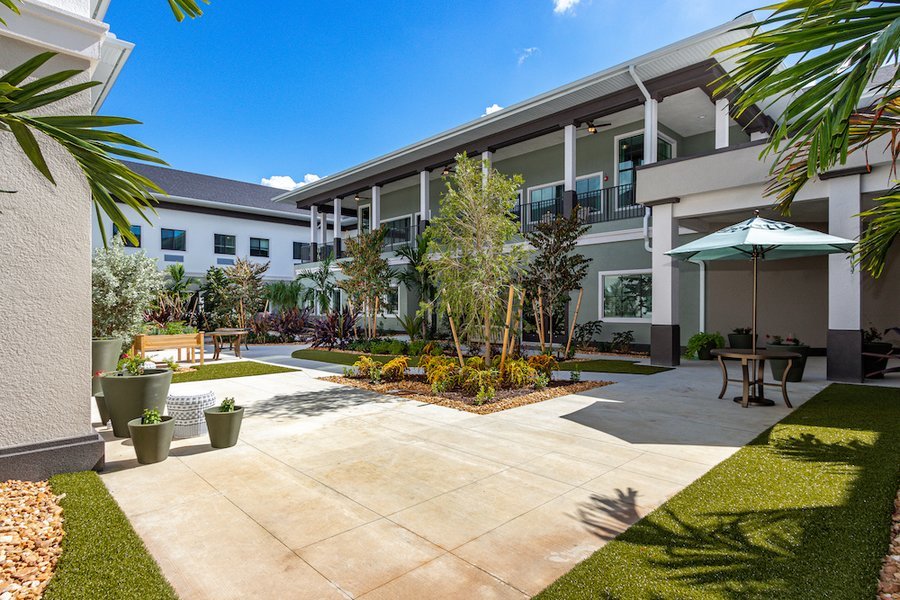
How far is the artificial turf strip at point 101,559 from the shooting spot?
8.03 ft

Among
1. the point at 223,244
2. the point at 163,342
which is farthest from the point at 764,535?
the point at 223,244

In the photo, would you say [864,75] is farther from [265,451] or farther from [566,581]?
[265,451]

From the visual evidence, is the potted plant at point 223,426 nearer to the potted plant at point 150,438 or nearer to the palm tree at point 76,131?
the potted plant at point 150,438

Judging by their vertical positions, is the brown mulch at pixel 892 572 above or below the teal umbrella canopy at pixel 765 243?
below

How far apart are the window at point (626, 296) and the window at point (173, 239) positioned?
23218 mm

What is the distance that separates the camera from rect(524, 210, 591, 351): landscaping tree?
11883 millimetres

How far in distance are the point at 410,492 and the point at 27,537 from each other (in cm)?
249

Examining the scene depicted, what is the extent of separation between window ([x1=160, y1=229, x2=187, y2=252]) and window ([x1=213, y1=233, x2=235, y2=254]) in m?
1.70

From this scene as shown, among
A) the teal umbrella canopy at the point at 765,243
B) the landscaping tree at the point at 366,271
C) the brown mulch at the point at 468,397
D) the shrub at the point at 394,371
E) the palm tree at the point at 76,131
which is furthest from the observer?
the landscaping tree at the point at 366,271

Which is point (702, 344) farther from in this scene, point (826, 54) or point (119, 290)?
point (119, 290)

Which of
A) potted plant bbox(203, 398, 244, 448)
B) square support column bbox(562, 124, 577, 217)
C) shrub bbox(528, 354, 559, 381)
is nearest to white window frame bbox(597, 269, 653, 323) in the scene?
square support column bbox(562, 124, 577, 217)

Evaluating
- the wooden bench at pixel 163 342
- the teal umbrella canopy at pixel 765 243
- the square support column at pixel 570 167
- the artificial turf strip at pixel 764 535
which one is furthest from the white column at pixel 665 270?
the wooden bench at pixel 163 342

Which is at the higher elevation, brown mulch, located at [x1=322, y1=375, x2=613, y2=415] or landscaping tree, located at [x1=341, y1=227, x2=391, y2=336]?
landscaping tree, located at [x1=341, y1=227, x2=391, y2=336]

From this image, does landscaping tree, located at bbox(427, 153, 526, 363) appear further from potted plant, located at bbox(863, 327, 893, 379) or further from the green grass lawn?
potted plant, located at bbox(863, 327, 893, 379)
